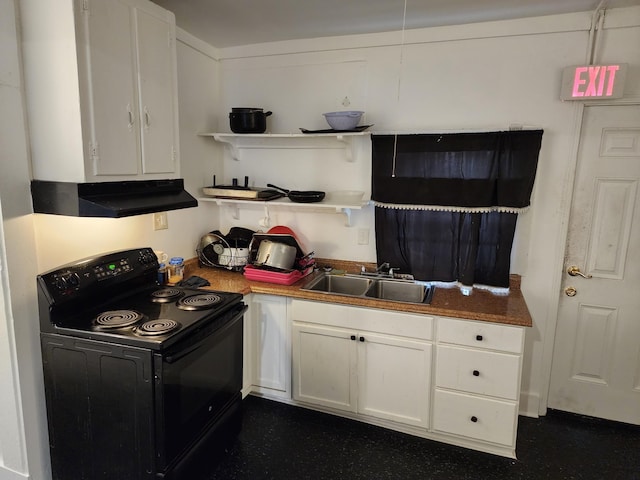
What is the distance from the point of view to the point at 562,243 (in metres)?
2.47

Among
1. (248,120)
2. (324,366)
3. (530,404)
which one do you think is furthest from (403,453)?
(248,120)

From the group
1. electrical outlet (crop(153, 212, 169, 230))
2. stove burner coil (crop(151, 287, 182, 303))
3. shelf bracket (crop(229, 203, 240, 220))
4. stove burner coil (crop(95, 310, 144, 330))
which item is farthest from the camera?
shelf bracket (crop(229, 203, 240, 220))

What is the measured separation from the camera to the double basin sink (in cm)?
263

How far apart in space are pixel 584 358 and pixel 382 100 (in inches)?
82.0

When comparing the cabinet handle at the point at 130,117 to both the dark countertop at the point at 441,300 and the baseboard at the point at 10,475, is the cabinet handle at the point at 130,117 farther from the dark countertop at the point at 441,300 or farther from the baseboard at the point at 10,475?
the baseboard at the point at 10,475

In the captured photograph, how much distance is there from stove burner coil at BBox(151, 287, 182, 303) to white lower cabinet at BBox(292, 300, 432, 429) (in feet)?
2.29

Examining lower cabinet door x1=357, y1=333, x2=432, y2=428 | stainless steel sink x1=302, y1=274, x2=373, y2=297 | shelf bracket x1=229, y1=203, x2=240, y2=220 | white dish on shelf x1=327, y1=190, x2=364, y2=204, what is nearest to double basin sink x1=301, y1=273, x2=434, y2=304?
stainless steel sink x1=302, y1=274, x2=373, y2=297

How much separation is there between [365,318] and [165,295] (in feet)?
3.59

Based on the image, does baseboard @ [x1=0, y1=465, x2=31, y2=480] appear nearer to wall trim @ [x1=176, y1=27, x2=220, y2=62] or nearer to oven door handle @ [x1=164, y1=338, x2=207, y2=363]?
oven door handle @ [x1=164, y1=338, x2=207, y2=363]

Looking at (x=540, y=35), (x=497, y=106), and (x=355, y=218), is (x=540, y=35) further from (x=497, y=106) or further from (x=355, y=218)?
(x=355, y=218)

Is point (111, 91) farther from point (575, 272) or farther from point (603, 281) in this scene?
point (603, 281)

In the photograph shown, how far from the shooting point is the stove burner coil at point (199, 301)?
1.95m

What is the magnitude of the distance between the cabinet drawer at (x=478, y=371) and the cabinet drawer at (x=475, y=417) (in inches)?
2.2

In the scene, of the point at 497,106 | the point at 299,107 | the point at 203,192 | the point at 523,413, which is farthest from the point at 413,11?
the point at 523,413
